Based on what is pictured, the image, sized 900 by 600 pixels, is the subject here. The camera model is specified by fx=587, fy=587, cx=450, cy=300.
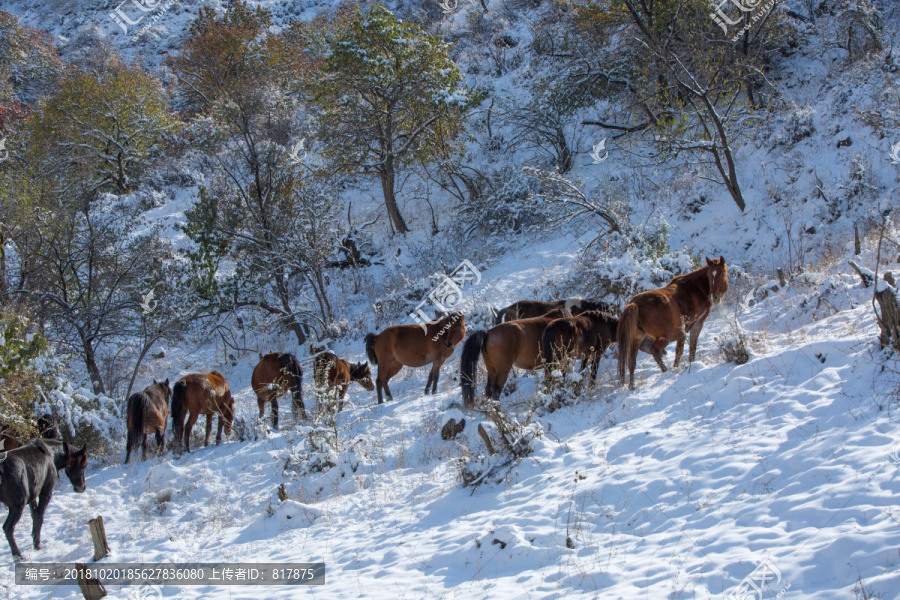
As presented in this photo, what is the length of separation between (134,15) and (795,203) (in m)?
58.6

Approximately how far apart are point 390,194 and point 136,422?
14.3 m

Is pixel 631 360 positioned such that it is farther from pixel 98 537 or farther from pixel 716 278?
pixel 98 537

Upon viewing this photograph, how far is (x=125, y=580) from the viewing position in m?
5.30

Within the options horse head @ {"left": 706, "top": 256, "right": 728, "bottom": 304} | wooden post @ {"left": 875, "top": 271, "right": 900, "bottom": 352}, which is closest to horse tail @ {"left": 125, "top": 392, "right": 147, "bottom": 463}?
horse head @ {"left": 706, "top": 256, "right": 728, "bottom": 304}

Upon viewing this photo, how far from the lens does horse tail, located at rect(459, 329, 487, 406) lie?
328 inches

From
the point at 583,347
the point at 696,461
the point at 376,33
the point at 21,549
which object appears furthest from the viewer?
the point at 376,33

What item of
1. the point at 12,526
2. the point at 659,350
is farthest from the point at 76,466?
the point at 659,350

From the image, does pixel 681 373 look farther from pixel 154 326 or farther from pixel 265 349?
pixel 265 349

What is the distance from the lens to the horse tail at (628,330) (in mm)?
7633

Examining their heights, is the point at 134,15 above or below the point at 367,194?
above

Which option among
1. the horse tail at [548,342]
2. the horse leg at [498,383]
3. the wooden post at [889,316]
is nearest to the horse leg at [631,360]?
the horse tail at [548,342]

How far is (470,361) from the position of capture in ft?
27.4

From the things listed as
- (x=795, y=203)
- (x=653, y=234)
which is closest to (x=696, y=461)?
(x=653, y=234)

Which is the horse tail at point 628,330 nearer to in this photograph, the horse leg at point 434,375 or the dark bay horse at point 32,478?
the horse leg at point 434,375
